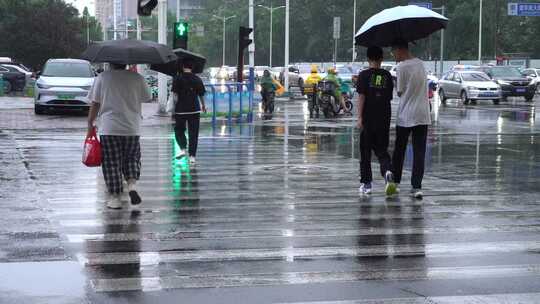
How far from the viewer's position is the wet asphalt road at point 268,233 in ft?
21.0

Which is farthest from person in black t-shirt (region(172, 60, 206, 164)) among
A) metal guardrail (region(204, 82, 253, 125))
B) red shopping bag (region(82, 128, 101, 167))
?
metal guardrail (region(204, 82, 253, 125))

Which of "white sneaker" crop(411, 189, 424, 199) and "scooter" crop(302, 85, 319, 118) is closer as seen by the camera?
"white sneaker" crop(411, 189, 424, 199)

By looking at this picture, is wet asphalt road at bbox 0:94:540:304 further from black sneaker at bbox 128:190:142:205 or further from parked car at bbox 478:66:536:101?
parked car at bbox 478:66:536:101

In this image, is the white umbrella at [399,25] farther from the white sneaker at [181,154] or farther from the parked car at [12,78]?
the parked car at [12,78]

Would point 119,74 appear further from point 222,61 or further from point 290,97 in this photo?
point 222,61

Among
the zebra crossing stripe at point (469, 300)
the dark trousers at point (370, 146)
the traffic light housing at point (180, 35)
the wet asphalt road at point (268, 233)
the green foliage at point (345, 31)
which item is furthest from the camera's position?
the green foliage at point (345, 31)

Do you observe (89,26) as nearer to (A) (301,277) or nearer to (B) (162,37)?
(B) (162,37)

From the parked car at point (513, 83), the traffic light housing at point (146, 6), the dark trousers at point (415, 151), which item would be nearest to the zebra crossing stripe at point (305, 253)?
the dark trousers at point (415, 151)

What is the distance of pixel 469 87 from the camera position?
133 ft

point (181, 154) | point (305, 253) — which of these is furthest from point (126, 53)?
point (181, 154)

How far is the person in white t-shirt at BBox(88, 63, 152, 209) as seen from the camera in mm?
9773

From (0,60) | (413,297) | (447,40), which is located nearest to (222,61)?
(447,40)

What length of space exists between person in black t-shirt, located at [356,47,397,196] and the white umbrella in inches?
14.4

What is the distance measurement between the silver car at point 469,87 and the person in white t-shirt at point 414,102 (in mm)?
30505
